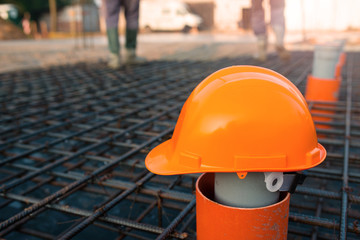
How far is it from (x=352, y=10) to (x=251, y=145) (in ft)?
62.4

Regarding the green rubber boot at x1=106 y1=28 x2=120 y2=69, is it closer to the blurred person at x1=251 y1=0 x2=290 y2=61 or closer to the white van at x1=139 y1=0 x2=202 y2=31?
the blurred person at x1=251 y1=0 x2=290 y2=61

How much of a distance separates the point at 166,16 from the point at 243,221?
72.5 feet

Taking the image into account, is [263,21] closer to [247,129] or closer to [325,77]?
[325,77]

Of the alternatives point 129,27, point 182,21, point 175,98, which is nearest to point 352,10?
point 182,21

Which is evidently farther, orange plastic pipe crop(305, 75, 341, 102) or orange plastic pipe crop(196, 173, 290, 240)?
orange plastic pipe crop(305, 75, 341, 102)

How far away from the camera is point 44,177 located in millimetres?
2301

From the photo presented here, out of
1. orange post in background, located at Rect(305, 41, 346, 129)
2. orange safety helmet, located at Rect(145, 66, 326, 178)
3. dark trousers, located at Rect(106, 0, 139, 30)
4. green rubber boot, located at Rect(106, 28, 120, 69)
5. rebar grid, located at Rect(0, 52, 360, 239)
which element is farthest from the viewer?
green rubber boot, located at Rect(106, 28, 120, 69)

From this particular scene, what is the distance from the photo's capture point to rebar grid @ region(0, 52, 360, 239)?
66.7 inches

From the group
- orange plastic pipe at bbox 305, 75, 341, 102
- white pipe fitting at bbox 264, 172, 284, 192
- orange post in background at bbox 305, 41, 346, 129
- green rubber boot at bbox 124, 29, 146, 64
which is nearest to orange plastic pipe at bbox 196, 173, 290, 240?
white pipe fitting at bbox 264, 172, 284, 192

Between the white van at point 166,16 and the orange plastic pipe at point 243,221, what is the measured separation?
21234mm

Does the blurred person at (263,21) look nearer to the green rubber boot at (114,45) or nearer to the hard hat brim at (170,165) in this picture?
the green rubber boot at (114,45)

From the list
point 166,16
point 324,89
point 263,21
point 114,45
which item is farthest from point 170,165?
point 166,16

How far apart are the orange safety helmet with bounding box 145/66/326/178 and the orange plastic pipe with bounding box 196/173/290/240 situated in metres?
0.14

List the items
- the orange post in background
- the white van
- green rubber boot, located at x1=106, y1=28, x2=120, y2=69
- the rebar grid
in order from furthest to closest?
1. the white van
2. green rubber boot, located at x1=106, y1=28, x2=120, y2=69
3. the orange post in background
4. the rebar grid
